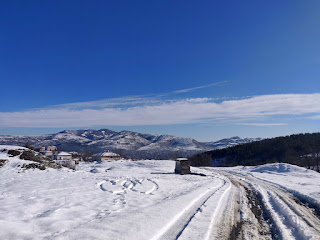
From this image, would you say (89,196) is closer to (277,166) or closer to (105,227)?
(105,227)

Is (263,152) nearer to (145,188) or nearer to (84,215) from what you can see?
(145,188)

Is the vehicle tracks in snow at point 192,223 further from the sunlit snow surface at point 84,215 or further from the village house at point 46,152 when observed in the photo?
the village house at point 46,152

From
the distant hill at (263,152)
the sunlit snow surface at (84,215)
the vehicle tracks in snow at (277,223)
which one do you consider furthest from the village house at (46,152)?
the vehicle tracks in snow at (277,223)

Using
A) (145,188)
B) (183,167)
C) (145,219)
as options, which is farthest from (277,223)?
(183,167)

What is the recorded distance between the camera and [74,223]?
6.25 m

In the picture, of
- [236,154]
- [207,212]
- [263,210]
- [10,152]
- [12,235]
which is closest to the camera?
[12,235]

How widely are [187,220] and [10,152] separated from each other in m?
22.9

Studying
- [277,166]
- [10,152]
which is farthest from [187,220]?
[277,166]

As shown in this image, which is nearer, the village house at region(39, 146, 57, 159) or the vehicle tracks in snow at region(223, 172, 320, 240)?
the vehicle tracks in snow at region(223, 172, 320, 240)

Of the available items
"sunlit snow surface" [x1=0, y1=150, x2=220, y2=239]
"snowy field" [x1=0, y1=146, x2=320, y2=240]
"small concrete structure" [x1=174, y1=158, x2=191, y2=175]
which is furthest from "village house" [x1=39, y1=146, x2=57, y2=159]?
"snowy field" [x1=0, y1=146, x2=320, y2=240]

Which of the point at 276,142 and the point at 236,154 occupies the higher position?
the point at 276,142

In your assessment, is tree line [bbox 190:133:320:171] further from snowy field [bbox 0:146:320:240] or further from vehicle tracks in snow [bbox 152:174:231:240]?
vehicle tracks in snow [bbox 152:174:231:240]

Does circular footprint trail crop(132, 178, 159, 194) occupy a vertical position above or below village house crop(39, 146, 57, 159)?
above

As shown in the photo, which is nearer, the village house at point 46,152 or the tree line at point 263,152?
the tree line at point 263,152
